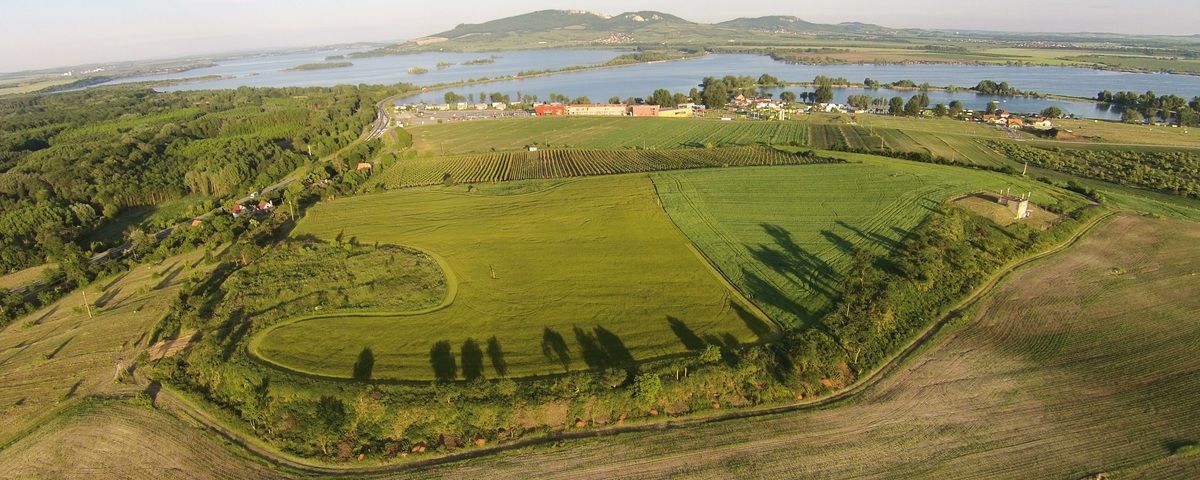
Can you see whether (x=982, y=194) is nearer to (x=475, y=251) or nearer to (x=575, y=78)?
(x=475, y=251)

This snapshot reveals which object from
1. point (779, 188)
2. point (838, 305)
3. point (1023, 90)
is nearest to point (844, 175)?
point (779, 188)

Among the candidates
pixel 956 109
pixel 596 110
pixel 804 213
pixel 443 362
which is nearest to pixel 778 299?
pixel 804 213

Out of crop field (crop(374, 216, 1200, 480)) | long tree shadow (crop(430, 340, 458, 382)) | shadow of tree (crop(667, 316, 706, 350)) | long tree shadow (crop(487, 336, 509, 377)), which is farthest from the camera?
shadow of tree (crop(667, 316, 706, 350))

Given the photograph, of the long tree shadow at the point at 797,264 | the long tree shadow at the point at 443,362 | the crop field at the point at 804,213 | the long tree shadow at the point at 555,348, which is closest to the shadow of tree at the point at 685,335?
the crop field at the point at 804,213

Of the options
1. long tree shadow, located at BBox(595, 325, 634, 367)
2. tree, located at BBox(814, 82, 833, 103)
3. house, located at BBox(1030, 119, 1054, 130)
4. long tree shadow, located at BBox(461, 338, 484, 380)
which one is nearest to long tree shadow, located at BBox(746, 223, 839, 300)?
long tree shadow, located at BBox(595, 325, 634, 367)

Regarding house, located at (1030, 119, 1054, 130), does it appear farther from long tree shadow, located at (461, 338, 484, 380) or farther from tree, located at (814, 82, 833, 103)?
long tree shadow, located at (461, 338, 484, 380)

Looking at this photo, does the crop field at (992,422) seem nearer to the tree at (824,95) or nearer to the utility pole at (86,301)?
the utility pole at (86,301)
